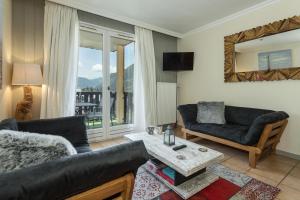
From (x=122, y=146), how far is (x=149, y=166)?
4.60 feet

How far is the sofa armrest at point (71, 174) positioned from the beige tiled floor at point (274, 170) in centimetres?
173

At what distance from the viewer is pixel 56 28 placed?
2.85 meters

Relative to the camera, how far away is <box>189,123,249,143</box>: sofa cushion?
2.50 metres

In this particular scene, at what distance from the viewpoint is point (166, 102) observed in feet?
14.3

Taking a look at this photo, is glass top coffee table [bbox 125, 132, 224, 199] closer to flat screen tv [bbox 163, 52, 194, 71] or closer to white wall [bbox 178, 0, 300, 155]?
white wall [bbox 178, 0, 300, 155]

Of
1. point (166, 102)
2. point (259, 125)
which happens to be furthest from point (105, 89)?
point (259, 125)

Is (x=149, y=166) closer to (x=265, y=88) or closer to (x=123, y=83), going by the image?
(x=123, y=83)

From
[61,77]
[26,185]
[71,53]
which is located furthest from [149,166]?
[71,53]

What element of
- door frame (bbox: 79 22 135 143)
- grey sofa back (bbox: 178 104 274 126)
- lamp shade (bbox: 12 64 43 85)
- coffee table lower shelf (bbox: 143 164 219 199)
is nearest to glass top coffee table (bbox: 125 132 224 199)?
coffee table lower shelf (bbox: 143 164 219 199)

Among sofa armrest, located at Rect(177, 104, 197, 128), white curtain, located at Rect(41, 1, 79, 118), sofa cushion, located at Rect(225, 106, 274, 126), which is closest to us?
white curtain, located at Rect(41, 1, 79, 118)

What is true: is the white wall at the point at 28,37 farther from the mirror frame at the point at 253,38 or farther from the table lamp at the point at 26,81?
the mirror frame at the point at 253,38

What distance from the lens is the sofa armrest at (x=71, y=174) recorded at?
0.63 metres

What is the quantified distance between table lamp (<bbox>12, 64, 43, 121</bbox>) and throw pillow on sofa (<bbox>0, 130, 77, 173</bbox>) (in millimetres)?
1711

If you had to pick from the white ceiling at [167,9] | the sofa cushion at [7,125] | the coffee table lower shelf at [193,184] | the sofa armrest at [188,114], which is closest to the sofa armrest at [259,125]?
the coffee table lower shelf at [193,184]
